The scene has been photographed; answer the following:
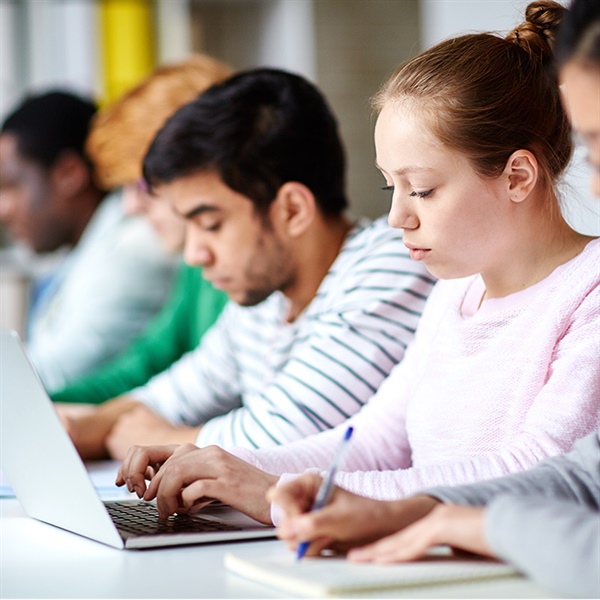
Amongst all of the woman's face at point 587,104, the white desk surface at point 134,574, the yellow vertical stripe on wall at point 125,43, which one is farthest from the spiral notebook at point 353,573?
the yellow vertical stripe on wall at point 125,43

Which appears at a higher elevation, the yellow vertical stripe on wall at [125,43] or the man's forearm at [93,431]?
the yellow vertical stripe on wall at [125,43]

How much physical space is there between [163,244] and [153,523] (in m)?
1.32

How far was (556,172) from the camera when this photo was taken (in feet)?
3.32

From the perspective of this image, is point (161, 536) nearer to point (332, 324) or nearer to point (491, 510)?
point (491, 510)

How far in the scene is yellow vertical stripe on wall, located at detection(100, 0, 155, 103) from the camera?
407cm

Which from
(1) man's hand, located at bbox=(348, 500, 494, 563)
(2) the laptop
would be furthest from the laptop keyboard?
(1) man's hand, located at bbox=(348, 500, 494, 563)

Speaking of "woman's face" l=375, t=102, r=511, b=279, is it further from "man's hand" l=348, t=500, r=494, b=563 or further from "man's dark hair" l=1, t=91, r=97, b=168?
"man's dark hair" l=1, t=91, r=97, b=168

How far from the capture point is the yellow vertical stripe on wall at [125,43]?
13.3 ft

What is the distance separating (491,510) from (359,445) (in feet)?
1.57

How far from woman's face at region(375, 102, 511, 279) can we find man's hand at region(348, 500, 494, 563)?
35cm

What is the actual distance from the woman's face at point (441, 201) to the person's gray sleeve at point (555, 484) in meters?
0.26

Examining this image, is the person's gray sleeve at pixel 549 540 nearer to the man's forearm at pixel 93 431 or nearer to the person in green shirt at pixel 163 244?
the man's forearm at pixel 93 431

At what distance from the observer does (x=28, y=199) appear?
299 cm

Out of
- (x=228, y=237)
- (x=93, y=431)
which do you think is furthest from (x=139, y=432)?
(x=228, y=237)
